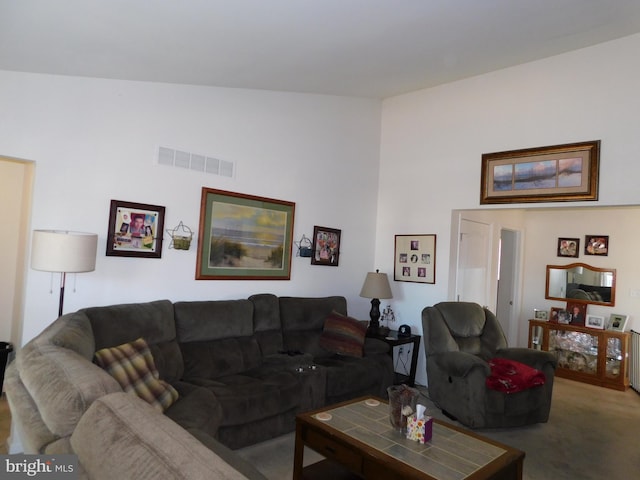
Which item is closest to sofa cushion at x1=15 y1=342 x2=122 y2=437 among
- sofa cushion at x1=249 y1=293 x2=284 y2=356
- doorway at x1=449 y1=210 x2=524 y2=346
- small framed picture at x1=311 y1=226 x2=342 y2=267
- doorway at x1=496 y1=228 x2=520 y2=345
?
sofa cushion at x1=249 y1=293 x2=284 y2=356

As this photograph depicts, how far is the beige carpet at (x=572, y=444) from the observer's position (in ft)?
9.18

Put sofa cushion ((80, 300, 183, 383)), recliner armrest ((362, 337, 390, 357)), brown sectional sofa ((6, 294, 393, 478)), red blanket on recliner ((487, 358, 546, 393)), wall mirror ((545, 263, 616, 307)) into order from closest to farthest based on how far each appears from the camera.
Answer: brown sectional sofa ((6, 294, 393, 478))
sofa cushion ((80, 300, 183, 383))
red blanket on recliner ((487, 358, 546, 393))
recliner armrest ((362, 337, 390, 357))
wall mirror ((545, 263, 616, 307))

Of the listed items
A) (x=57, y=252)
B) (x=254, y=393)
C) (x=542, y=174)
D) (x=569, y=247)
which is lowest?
(x=254, y=393)

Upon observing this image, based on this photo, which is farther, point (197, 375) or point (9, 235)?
point (9, 235)

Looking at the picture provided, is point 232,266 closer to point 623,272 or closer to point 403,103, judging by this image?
point 403,103

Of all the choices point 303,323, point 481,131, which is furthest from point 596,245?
point 303,323

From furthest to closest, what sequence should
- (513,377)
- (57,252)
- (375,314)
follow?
1. (375,314)
2. (513,377)
3. (57,252)

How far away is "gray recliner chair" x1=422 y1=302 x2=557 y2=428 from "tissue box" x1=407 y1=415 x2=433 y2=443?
146cm

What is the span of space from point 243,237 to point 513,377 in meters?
2.68

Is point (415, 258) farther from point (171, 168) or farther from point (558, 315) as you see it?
point (171, 168)

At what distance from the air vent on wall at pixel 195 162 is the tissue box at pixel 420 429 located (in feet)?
8.73

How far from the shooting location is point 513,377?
349 cm

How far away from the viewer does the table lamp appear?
4633 millimetres

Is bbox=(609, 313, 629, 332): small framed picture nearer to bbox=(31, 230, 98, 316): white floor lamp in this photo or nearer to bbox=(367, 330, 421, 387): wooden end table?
bbox=(367, 330, 421, 387): wooden end table
